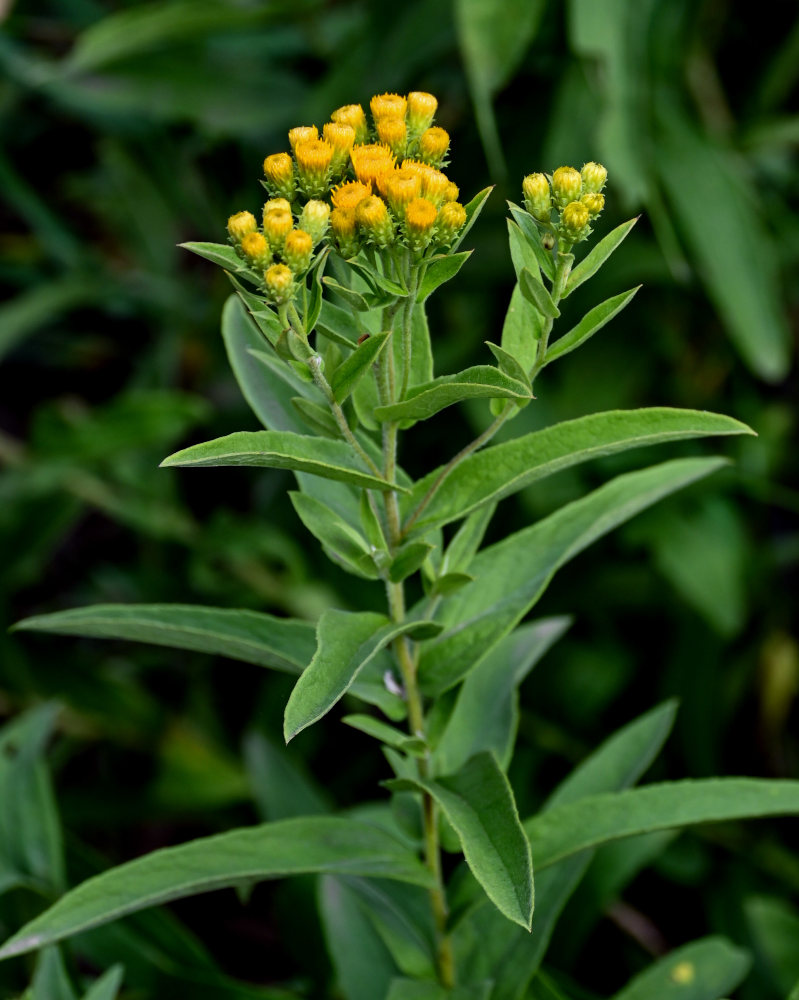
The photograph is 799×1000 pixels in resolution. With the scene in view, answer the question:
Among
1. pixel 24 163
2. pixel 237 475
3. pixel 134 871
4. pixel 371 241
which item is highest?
pixel 24 163

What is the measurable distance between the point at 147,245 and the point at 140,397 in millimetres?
714

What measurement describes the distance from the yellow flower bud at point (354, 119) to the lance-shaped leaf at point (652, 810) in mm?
582

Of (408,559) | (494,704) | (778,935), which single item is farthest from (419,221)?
(778,935)

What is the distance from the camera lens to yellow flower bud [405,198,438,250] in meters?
0.72

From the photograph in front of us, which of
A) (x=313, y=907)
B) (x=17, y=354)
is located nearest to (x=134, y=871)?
(x=313, y=907)

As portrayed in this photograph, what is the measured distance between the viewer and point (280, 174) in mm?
800

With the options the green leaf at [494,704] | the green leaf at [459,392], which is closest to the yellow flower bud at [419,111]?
the green leaf at [459,392]

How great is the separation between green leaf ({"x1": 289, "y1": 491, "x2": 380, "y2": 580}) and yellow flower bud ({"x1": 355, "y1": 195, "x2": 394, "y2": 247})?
0.69ft

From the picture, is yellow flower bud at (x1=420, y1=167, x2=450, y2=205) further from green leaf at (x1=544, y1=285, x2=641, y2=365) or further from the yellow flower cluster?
green leaf at (x1=544, y1=285, x2=641, y2=365)

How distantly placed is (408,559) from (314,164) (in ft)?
0.96

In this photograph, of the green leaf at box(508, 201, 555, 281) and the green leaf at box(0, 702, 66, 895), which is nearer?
the green leaf at box(508, 201, 555, 281)

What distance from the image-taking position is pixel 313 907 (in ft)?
4.86

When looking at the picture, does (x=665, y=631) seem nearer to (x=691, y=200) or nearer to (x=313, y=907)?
(x=691, y=200)

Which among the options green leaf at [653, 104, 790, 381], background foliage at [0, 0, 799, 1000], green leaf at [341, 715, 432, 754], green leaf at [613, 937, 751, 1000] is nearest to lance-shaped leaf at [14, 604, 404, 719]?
green leaf at [341, 715, 432, 754]
